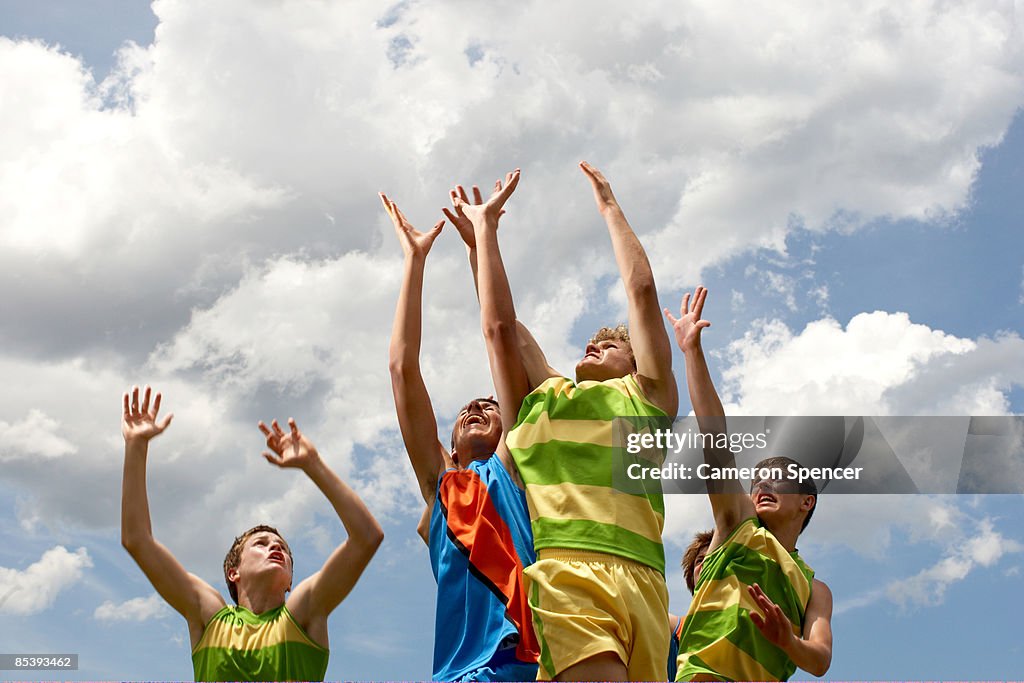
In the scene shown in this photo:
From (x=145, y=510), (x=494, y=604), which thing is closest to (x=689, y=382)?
(x=494, y=604)

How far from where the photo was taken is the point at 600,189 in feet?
20.0

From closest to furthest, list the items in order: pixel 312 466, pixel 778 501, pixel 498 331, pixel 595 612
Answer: pixel 595 612 < pixel 498 331 < pixel 312 466 < pixel 778 501

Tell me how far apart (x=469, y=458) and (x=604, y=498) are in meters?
1.80

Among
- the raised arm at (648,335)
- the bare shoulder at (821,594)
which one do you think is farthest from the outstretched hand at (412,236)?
the bare shoulder at (821,594)

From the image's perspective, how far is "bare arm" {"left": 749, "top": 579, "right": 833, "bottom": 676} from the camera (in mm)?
5703

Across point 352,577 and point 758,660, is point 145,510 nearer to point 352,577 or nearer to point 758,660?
point 352,577

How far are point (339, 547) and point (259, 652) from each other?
2.42ft

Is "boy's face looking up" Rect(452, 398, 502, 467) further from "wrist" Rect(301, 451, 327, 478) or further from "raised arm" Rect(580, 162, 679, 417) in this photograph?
"raised arm" Rect(580, 162, 679, 417)

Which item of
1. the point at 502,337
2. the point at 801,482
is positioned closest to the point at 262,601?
the point at 502,337

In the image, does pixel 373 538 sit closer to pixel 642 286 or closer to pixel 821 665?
pixel 642 286

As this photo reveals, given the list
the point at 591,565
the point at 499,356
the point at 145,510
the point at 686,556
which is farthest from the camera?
the point at 686,556

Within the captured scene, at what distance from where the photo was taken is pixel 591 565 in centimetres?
498

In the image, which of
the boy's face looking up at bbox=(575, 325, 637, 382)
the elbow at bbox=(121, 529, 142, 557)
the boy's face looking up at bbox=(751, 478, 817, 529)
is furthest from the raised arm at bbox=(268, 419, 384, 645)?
the boy's face looking up at bbox=(751, 478, 817, 529)

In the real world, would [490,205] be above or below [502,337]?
above
